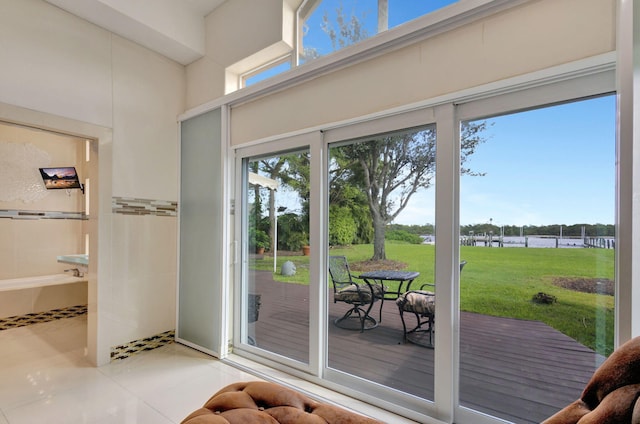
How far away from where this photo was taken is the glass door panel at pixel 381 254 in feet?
6.86

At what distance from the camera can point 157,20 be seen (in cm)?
287

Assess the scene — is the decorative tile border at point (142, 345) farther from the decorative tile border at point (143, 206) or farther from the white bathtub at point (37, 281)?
the white bathtub at point (37, 281)

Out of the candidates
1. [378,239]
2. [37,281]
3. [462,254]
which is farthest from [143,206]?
[462,254]

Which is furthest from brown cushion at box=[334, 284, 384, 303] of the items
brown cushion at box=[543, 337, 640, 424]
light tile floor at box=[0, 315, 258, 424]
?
brown cushion at box=[543, 337, 640, 424]

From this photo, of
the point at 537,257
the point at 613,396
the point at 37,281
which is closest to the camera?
the point at 613,396

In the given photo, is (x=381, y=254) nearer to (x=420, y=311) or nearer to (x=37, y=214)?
(x=420, y=311)

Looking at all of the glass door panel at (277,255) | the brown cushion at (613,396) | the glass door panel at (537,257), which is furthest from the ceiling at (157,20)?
the brown cushion at (613,396)

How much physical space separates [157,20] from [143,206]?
1.74m

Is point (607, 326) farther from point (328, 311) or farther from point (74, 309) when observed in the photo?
point (74, 309)

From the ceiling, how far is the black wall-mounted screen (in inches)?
110

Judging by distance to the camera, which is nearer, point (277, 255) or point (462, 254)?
point (462, 254)

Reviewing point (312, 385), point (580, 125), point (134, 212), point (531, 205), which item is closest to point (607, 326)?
point (531, 205)

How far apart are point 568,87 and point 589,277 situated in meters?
0.98

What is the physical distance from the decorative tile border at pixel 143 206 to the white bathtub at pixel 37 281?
230cm
